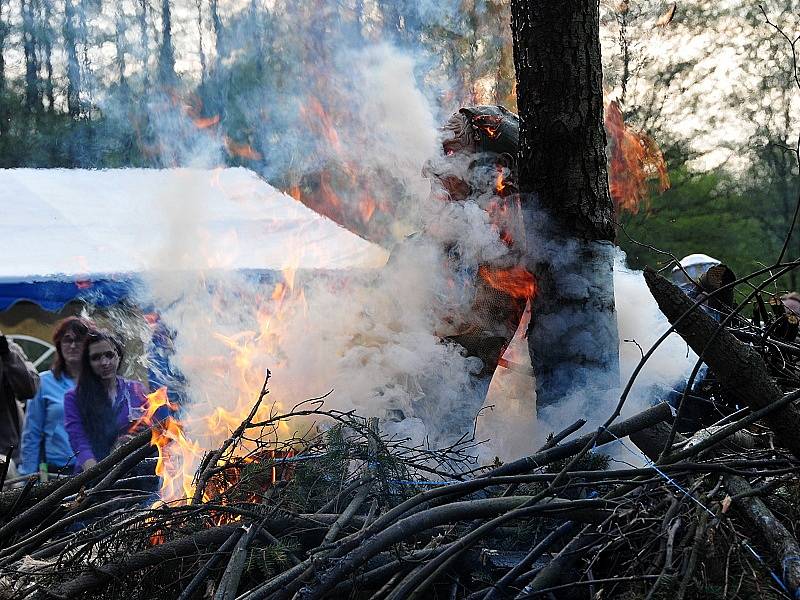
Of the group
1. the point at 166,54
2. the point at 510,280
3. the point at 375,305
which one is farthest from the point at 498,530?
the point at 166,54

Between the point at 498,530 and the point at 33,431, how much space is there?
13.4ft

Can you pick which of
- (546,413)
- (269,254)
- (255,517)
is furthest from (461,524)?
(269,254)

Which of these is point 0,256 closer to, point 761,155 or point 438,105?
point 438,105

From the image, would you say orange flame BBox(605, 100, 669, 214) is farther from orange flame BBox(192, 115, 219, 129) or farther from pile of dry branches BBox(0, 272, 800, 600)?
orange flame BBox(192, 115, 219, 129)

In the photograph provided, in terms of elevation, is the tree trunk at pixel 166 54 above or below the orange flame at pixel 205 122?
above

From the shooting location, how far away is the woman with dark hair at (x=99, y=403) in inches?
202

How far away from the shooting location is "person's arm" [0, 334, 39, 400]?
5395 mm

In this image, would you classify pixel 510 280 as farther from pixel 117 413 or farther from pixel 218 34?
pixel 218 34

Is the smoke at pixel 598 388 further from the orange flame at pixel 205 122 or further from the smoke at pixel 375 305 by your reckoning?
the orange flame at pixel 205 122

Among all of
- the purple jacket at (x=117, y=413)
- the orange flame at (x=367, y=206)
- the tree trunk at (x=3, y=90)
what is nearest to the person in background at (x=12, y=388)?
the purple jacket at (x=117, y=413)

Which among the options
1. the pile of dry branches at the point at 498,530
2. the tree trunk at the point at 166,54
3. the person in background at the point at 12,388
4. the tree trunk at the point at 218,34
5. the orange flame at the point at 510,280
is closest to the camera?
the pile of dry branches at the point at 498,530

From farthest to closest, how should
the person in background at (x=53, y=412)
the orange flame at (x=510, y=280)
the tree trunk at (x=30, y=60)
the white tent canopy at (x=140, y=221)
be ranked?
the tree trunk at (x=30, y=60), the white tent canopy at (x=140, y=221), the person in background at (x=53, y=412), the orange flame at (x=510, y=280)

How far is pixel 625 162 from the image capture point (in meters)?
4.32

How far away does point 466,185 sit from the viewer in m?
4.22
